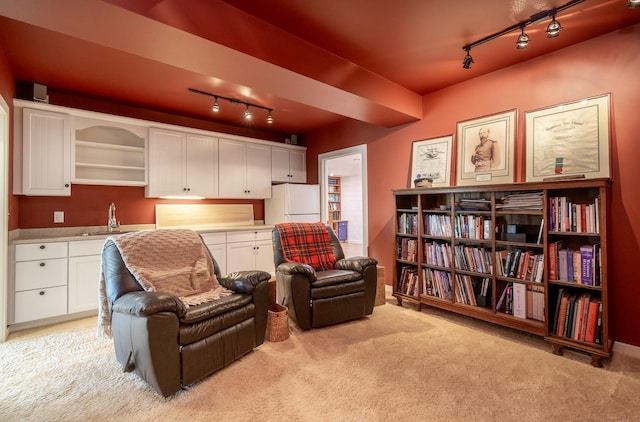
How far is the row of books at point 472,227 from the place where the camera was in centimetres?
289

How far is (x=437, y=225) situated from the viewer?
3271 mm

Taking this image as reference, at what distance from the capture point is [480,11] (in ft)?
7.18

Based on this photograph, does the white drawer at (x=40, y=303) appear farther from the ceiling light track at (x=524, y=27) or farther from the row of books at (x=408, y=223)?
the ceiling light track at (x=524, y=27)

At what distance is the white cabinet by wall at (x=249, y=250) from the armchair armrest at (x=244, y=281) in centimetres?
184

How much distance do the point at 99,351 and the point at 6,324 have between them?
104 centimetres

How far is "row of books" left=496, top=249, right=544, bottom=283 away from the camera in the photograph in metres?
2.57

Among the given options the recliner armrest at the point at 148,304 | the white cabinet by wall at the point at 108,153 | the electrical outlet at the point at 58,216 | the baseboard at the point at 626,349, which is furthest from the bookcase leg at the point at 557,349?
the electrical outlet at the point at 58,216

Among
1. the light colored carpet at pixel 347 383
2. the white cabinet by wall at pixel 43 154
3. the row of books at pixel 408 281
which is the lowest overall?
the light colored carpet at pixel 347 383

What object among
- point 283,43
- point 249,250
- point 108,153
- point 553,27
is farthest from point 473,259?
point 108,153

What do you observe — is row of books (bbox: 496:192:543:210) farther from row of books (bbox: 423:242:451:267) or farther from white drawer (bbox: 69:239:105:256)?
white drawer (bbox: 69:239:105:256)

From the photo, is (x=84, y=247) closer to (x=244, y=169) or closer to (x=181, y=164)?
(x=181, y=164)

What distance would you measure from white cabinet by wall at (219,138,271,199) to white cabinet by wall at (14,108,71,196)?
1.81 metres

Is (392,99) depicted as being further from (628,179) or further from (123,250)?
(123,250)

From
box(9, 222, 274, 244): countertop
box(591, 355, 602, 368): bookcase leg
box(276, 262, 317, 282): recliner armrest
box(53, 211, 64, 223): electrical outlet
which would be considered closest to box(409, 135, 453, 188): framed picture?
box(276, 262, 317, 282): recliner armrest
